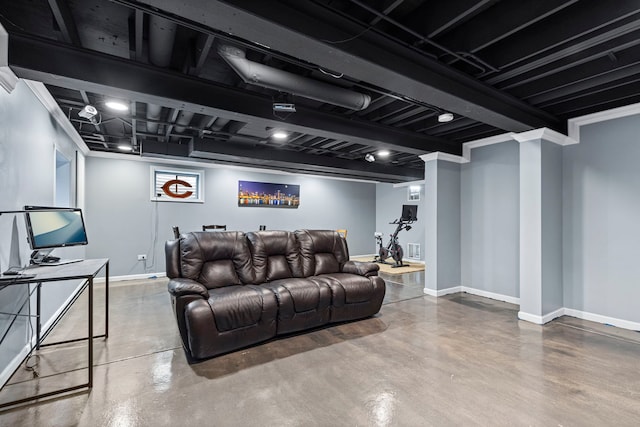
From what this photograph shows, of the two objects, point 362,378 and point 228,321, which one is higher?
point 228,321

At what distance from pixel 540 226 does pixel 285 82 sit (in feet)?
11.5

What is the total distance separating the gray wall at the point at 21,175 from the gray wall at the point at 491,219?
576 centimetres

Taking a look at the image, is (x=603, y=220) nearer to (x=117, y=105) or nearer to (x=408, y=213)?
(x=408, y=213)

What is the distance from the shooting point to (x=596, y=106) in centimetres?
366

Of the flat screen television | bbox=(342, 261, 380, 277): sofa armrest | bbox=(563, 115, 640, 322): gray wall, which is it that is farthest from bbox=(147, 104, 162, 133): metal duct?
bbox=(563, 115, 640, 322): gray wall

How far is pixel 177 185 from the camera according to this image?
6742 millimetres

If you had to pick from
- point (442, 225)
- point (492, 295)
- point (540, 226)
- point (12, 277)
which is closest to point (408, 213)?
point (442, 225)

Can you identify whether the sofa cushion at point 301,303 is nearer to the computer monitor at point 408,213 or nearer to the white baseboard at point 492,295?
the white baseboard at point 492,295

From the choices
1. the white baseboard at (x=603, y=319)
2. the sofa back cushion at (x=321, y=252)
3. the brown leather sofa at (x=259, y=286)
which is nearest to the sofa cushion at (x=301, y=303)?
the brown leather sofa at (x=259, y=286)

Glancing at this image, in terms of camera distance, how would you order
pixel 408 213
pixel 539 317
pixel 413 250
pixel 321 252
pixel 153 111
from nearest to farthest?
1. pixel 539 317
2. pixel 153 111
3. pixel 321 252
4. pixel 408 213
5. pixel 413 250

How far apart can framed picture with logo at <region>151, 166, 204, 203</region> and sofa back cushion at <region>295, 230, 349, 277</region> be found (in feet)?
12.4

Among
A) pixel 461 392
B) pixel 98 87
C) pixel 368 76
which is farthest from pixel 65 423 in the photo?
pixel 368 76

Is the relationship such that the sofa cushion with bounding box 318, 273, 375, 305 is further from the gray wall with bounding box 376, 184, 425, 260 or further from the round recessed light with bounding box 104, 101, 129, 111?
the gray wall with bounding box 376, 184, 425, 260

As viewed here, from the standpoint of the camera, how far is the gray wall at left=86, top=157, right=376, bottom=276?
6.00 m
